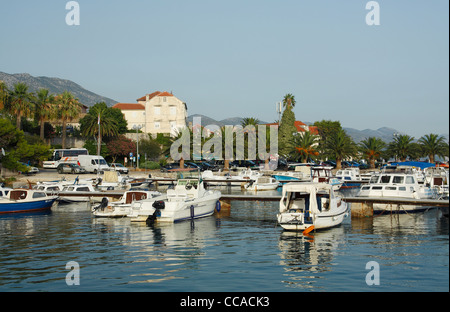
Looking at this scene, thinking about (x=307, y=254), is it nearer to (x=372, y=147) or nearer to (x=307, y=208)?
(x=307, y=208)

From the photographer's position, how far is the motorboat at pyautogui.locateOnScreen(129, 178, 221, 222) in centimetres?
3450

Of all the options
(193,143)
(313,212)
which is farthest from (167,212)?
(193,143)

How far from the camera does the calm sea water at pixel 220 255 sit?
62.6 ft

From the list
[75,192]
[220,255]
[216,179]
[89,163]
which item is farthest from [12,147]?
[220,255]

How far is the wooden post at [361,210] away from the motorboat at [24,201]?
2693cm

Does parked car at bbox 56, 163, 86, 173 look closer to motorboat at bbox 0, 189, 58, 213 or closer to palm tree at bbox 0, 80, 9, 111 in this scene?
palm tree at bbox 0, 80, 9, 111

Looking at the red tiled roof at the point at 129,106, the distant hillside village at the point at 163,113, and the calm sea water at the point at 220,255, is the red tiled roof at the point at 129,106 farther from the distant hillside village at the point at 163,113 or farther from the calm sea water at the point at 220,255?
the calm sea water at the point at 220,255

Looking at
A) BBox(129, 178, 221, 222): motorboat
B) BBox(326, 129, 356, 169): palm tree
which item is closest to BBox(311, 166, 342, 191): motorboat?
BBox(326, 129, 356, 169): palm tree

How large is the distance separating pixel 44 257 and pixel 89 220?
13483mm

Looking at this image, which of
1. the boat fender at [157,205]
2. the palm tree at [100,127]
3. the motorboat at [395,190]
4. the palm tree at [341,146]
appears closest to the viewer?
the boat fender at [157,205]

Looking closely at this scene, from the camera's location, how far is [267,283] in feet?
63.2

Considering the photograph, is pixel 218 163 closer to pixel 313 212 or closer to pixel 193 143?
pixel 193 143

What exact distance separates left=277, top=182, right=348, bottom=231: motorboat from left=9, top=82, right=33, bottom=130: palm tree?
6371 cm

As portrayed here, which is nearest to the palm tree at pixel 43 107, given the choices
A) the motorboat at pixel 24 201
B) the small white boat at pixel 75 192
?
the small white boat at pixel 75 192
